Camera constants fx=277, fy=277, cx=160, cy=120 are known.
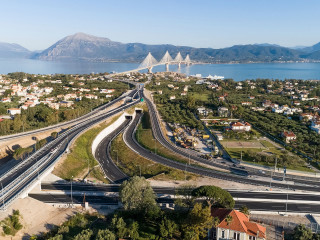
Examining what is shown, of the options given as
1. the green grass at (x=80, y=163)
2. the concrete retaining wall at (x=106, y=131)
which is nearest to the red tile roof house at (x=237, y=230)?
the green grass at (x=80, y=163)

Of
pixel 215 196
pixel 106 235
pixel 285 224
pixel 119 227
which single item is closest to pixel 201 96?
pixel 215 196

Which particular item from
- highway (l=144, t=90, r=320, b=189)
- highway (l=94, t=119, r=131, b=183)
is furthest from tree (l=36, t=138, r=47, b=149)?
highway (l=144, t=90, r=320, b=189)

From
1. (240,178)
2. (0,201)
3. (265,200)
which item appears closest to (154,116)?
(240,178)

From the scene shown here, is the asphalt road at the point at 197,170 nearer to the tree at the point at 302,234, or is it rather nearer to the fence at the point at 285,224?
the fence at the point at 285,224

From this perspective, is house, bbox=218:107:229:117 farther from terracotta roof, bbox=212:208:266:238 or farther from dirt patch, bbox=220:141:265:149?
terracotta roof, bbox=212:208:266:238

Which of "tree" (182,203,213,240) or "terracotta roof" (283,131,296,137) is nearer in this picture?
"tree" (182,203,213,240)

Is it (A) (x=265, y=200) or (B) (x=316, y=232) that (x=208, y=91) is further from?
(B) (x=316, y=232)
